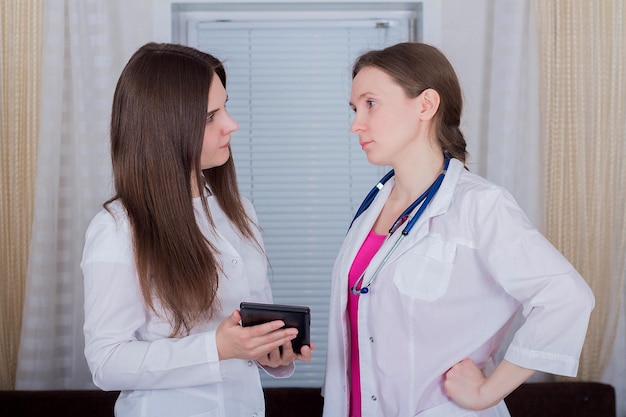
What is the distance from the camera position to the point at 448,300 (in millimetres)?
1816

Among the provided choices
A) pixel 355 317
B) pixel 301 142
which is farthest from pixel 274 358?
pixel 301 142

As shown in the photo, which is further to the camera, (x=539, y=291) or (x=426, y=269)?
(x=426, y=269)

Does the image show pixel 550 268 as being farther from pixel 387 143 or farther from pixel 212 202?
pixel 212 202

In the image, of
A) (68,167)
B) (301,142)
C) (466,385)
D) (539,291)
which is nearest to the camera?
(539,291)

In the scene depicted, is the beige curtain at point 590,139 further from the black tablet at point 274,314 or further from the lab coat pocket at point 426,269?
the black tablet at point 274,314

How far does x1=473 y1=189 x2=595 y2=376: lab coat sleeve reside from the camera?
165 centimetres

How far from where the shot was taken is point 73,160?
3.05 m

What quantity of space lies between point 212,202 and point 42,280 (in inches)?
46.1

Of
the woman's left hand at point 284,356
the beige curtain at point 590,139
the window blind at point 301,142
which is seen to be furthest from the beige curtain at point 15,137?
the beige curtain at point 590,139

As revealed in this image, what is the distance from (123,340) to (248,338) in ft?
1.06

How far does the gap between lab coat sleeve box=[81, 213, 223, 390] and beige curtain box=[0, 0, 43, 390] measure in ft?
4.47

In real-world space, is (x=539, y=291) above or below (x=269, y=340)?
above

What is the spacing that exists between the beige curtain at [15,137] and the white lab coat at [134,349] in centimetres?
132

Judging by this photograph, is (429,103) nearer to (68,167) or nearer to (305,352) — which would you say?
(305,352)
